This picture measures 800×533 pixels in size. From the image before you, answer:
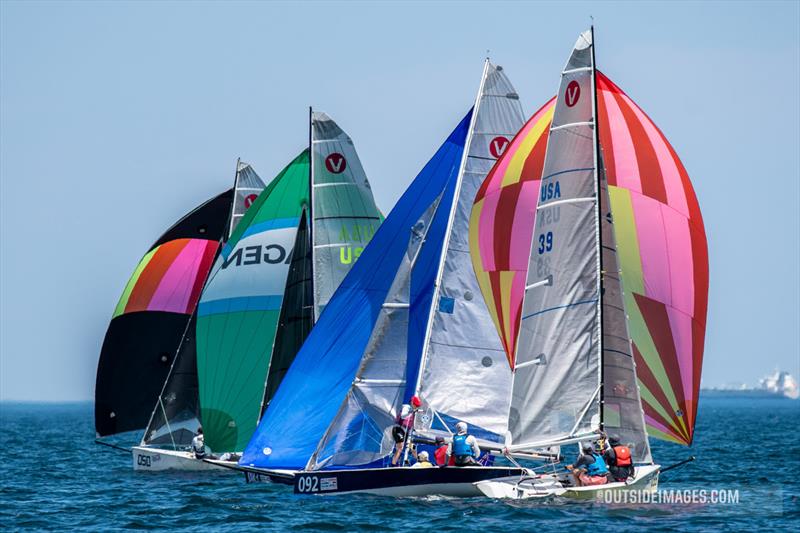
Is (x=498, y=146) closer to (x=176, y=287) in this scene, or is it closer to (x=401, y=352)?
(x=401, y=352)

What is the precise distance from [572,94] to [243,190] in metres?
16.0

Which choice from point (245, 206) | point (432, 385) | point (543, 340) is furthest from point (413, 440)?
point (245, 206)

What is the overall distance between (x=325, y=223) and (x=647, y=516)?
12276mm

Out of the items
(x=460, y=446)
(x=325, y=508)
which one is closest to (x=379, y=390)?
(x=460, y=446)

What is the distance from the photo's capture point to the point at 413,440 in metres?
26.2

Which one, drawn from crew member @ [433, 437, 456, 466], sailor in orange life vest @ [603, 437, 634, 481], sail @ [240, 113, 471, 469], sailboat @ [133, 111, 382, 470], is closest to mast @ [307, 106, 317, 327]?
sailboat @ [133, 111, 382, 470]

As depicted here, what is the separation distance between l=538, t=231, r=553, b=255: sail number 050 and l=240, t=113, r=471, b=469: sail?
4587 millimetres

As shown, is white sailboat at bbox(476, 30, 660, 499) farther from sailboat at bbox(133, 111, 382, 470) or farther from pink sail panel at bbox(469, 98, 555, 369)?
sailboat at bbox(133, 111, 382, 470)

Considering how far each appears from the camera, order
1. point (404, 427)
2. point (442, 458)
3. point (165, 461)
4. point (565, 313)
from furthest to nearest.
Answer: point (165, 461) → point (404, 427) → point (442, 458) → point (565, 313)

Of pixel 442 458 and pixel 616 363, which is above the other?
pixel 616 363

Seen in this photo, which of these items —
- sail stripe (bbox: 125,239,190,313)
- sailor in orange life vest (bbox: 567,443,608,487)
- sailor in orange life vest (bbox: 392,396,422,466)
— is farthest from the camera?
sail stripe (bbox: 125,239,190,313)

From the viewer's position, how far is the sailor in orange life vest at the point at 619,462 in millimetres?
22516
